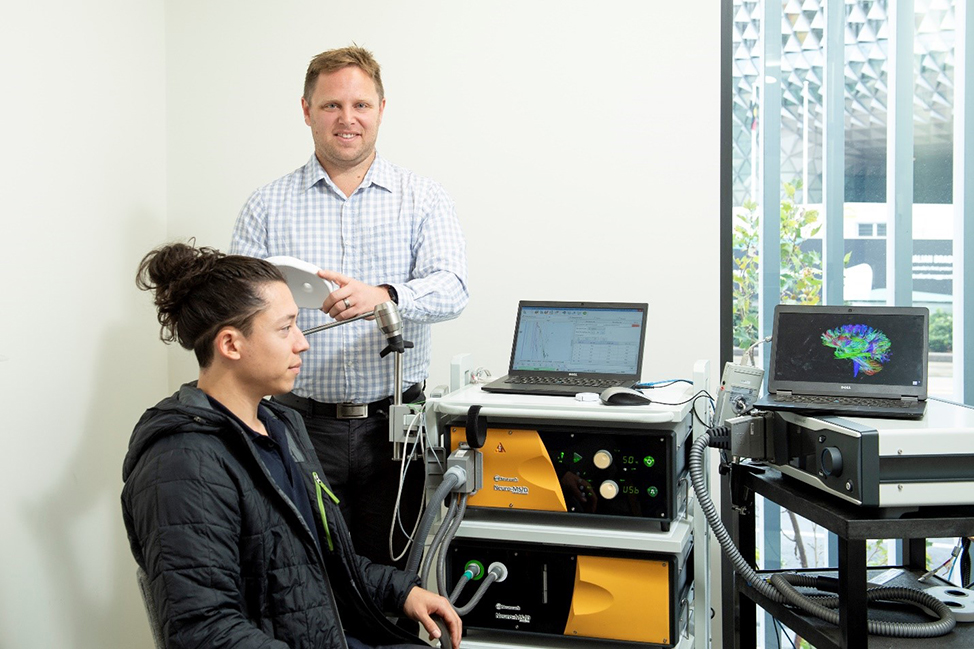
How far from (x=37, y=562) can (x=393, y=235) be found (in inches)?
48.6

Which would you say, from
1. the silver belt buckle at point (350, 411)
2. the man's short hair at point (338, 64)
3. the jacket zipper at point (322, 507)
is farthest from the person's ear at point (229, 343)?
the man's short hair at point (338, 64)

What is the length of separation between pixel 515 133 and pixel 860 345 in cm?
133

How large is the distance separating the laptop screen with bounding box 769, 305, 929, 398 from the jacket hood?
114cm

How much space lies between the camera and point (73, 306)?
2.45 m

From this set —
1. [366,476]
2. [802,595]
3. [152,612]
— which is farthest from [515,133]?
[152,612]

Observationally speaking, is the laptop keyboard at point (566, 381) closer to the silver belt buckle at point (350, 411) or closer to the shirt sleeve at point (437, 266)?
the shirt sleeve at point (437, 266)

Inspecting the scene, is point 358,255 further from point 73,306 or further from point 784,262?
point 784,262

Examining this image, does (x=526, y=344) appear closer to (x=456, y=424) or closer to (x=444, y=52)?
(x=456, y=424)

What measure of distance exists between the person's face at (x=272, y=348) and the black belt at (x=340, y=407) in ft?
2.03

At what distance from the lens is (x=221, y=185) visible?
299 centimetres

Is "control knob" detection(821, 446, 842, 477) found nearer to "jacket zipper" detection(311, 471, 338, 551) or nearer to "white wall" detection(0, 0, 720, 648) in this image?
"jacket zipper" detection(311, 471, 338, 551)

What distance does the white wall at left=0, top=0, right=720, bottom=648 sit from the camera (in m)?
2.41

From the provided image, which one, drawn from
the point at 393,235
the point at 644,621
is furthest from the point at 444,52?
the point at 644,621

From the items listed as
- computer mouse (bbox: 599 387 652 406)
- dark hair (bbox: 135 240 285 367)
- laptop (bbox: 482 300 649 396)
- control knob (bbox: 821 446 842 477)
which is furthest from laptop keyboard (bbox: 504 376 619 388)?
dark hair (bbox: 135 240 285 367)
